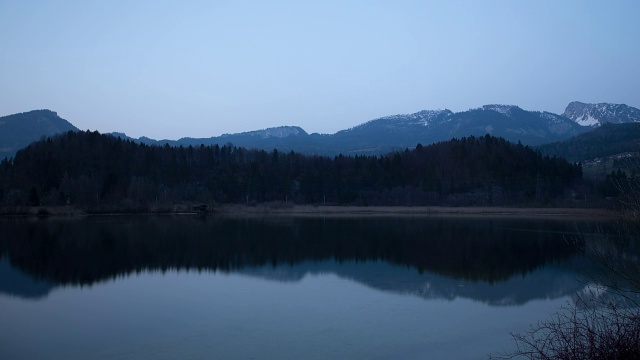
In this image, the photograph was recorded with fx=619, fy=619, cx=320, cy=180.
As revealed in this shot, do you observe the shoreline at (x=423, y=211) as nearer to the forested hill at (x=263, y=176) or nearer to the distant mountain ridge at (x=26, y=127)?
the forested hill at (x=263, y=176)

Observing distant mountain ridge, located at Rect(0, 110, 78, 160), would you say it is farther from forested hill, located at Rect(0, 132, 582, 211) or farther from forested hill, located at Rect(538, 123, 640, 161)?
forested hill, located at Rect(538, 123, 640, 161)

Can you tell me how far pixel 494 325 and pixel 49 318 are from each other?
9.62 metres

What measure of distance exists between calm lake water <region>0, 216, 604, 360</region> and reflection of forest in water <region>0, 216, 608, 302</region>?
0.28ft

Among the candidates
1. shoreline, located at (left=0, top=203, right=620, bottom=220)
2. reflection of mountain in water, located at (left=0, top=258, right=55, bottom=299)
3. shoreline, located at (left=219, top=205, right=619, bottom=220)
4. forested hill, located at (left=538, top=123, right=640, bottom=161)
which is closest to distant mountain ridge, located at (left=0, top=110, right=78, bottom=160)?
shoreline, located at (left=0, top=203, right=620, bottom=220)

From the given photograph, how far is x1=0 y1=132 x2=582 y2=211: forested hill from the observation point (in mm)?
67375

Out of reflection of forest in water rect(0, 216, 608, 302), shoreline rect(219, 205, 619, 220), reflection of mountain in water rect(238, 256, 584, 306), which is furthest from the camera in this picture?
shoreline rect(219, 205, 619, 220)

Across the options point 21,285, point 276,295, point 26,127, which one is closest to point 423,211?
point 276,295

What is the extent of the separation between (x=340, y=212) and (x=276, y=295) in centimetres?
4946

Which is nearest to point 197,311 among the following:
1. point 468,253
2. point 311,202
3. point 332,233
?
point 468,253

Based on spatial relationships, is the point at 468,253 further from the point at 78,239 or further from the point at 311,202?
the point at 311,202

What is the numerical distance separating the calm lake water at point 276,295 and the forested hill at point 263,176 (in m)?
37.8

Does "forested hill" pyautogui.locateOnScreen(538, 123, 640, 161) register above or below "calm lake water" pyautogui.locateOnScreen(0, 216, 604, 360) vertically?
above

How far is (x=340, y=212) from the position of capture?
216ft

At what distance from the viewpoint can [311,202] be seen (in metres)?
81.4
